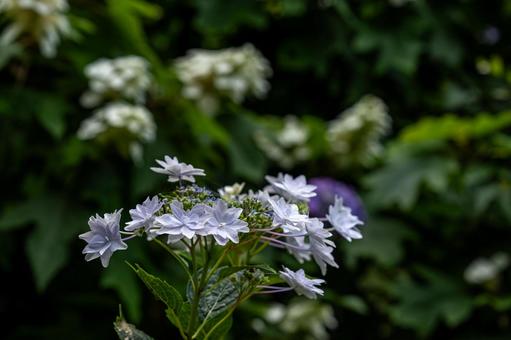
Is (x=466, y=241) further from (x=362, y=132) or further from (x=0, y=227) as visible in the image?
(x=0, y=227)

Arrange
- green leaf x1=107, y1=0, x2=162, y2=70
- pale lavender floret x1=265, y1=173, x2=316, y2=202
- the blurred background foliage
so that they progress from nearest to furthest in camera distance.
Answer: pale lavender floret x1=265, y1=173, x2=316, y2=202
the blurred background foliage
green leaf x1=107, y1=0, x2=162, y2=70

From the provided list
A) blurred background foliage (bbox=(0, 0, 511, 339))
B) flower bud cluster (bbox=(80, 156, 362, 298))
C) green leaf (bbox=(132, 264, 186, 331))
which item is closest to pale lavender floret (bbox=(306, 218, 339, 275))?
flower bud cluster (bbox=(80, 156, 362, 298))

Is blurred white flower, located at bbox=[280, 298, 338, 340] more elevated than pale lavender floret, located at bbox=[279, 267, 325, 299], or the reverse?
pale lavender floret, located at bbox=[279, 267, 325, 299]

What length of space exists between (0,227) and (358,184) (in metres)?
1.16

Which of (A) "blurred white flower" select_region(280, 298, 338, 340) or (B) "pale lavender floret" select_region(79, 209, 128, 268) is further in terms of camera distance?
(A) "blurred white flower" select_region(280, 298, 338, 340)

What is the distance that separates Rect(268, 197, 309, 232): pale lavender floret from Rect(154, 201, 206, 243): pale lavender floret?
0.06m

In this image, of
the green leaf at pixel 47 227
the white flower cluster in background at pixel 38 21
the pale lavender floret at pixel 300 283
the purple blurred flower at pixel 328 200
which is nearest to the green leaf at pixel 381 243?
the purple blurred flower at pixel 328 200

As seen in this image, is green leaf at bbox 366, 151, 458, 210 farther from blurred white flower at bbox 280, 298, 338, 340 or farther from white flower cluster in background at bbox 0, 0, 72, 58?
white flower cluster in background at bbox 0, 0, 72, 58

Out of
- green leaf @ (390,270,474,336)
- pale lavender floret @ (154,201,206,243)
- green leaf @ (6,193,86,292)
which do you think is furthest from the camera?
green leaf @ (390,270,474,336)

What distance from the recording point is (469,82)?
3029 millimetres

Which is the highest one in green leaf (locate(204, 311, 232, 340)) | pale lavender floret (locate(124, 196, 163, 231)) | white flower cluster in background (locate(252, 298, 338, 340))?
pale lavender floret (locate(124, 196, 163, 231))

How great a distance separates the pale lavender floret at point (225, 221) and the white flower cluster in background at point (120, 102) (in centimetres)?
123

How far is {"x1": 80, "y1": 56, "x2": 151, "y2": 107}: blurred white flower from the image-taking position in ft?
6.55

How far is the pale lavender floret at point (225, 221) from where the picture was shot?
69 cm
